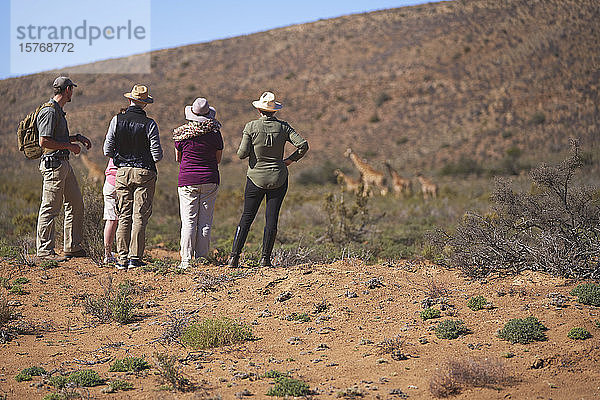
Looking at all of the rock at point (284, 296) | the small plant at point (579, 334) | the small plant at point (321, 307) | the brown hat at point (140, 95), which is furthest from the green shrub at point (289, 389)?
the brown hat at point (140, 95)

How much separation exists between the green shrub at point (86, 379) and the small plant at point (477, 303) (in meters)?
3.52

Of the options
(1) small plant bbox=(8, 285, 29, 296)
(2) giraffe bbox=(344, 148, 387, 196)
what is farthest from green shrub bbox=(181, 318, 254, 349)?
(2) giraffe bbox=(344, 148, 387, 196)

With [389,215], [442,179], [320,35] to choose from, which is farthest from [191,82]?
[389,215]

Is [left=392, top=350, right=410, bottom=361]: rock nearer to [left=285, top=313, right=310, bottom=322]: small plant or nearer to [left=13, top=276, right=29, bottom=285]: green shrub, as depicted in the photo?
[left=285, top=313, right=310, bottom=322]: small plant

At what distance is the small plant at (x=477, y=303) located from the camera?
20.0 feet

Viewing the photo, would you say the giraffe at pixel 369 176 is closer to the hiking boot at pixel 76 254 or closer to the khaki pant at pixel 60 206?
the hiking boot at pixel 76 254

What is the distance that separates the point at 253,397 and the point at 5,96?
1942 inches

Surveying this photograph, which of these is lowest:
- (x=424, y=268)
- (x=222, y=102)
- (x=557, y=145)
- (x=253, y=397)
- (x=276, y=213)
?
(x=253, y=397)

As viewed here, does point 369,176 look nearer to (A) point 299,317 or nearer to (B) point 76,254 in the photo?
(B) point 76,254

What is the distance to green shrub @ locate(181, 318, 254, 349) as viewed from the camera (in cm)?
556

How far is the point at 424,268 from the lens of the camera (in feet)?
25.4

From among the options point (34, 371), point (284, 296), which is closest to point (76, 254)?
point (284, 296)

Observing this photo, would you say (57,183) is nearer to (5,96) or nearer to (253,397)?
(253,397)

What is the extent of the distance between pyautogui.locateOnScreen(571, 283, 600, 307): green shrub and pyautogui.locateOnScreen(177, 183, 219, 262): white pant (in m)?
4.37
